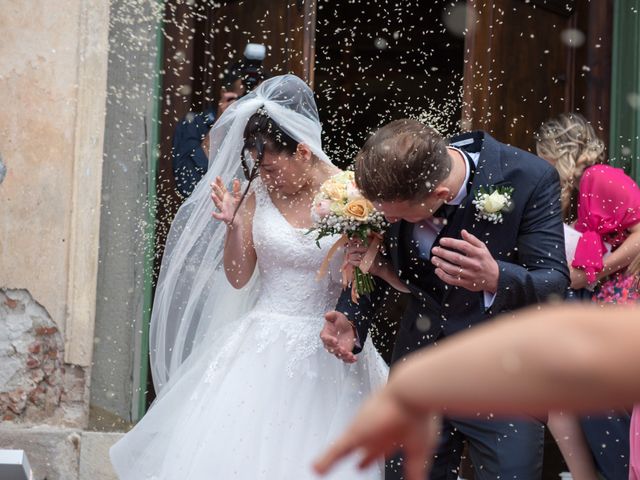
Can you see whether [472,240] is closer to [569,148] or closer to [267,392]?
Answer: [267,392]

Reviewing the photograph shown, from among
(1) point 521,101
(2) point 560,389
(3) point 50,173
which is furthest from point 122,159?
(2) point 560,389

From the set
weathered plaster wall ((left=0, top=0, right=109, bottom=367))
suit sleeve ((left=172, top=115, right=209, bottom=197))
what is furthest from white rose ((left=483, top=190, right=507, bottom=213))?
weathered plaster wall ((left=0, top=0, right=109, bottom=367))

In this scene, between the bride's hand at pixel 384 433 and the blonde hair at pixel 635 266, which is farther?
the blonde hair at pixel 635 266

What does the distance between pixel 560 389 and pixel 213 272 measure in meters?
4.07

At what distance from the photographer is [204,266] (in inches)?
196

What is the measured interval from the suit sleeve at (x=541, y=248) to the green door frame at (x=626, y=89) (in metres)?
2.61

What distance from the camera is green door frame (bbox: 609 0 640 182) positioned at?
252 inches

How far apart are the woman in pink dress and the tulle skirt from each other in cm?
118

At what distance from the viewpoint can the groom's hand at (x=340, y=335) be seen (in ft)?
14.0

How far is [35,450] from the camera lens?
602cm

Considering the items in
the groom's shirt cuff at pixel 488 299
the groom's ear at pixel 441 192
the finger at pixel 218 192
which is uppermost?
the groom's ear at pixel 441 192

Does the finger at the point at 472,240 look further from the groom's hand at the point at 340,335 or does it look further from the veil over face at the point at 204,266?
the veil over face at the point at 204,266

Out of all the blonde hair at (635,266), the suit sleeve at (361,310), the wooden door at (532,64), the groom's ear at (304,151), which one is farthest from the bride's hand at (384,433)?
the wooden door at (532,64)

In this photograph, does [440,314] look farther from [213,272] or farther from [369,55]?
[369,55]
